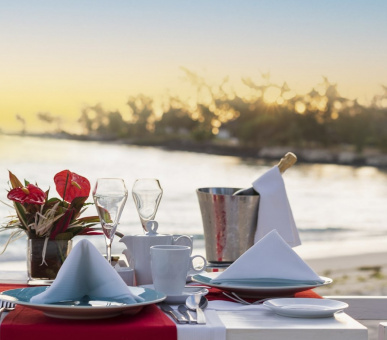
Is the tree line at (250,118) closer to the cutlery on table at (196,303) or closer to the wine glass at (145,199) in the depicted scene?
the wine glass at (145,199)

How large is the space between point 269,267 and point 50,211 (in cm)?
34

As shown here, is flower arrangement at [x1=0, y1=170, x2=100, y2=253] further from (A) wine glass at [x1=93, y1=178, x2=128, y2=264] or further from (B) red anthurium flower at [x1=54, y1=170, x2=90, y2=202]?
(A) wine glass at [x1=93, y1=178, x2=128, y2=264]

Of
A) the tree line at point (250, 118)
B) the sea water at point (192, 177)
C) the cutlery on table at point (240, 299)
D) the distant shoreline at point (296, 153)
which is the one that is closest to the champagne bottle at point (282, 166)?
the cutlery on table at point (240, 299)

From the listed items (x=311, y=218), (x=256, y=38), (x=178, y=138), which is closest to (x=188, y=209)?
(x=311, y=218)

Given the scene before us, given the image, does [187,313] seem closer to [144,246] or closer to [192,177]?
[144,246]

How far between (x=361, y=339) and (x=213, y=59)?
2682 cm

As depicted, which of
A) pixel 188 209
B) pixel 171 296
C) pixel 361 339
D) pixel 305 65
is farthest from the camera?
pixel 305 65

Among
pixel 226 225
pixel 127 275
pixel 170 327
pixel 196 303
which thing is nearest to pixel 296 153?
pixel 226 225

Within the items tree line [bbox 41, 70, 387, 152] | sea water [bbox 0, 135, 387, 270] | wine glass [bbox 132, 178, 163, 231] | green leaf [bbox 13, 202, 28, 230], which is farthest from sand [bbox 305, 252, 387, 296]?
tree line [bbox 41, 70, 387, 152]

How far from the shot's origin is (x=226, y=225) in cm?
123

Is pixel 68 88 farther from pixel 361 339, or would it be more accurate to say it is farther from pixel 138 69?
pixel 361 339

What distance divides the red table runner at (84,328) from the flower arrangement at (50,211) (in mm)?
268

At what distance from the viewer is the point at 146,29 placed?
28.2 meters

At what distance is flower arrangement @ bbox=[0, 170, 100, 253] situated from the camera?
3.50 ft
